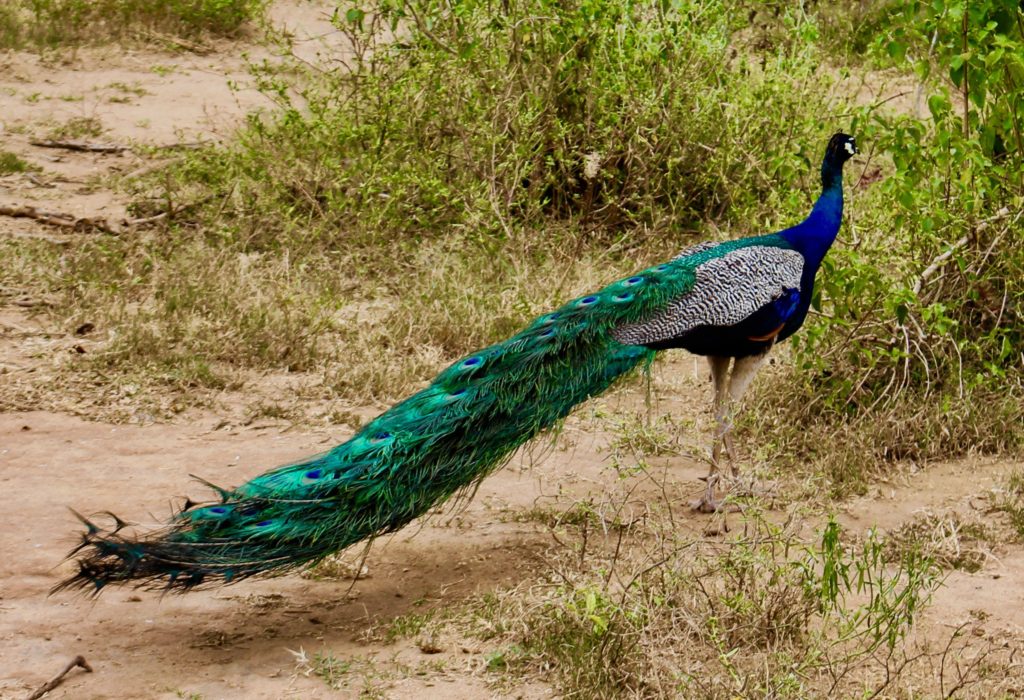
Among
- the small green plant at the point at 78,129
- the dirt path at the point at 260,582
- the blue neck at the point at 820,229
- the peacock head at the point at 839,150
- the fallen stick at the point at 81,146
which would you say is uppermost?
the peacock head at the point at 839,150

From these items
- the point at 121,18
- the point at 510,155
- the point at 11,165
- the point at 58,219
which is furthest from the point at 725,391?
the point at 121,18

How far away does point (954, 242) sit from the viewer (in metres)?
5.43

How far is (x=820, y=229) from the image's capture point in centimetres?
493

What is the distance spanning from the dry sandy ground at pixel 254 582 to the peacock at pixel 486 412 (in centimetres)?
25

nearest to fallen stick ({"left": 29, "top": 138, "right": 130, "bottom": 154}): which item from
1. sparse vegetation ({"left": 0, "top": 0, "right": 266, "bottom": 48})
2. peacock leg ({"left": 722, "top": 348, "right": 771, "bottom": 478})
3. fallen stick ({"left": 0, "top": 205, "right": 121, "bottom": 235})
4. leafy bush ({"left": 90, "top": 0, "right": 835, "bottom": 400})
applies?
leafy bush ({"left": 90, "top": 0, "right": 835, "bottom": 400})

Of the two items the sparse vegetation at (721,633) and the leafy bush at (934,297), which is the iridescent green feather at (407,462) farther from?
the leafy bush at (934,297)

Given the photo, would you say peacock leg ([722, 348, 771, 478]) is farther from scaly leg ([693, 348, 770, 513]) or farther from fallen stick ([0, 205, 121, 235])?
fallen stick ([0, 205, 121, 235])

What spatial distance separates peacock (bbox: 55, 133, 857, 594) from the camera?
3.59m

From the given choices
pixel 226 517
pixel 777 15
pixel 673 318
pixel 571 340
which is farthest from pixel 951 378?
pixel 777 15

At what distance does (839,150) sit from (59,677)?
336 cm

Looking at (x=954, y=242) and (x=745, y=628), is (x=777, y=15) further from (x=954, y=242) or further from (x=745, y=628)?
(x=745, y=628)

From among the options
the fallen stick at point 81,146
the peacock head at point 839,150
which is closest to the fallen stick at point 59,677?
the peacock head at point 839,150

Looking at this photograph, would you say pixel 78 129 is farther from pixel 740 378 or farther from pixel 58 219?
pixel 740 378

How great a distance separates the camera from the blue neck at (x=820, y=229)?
4889 millimetres
